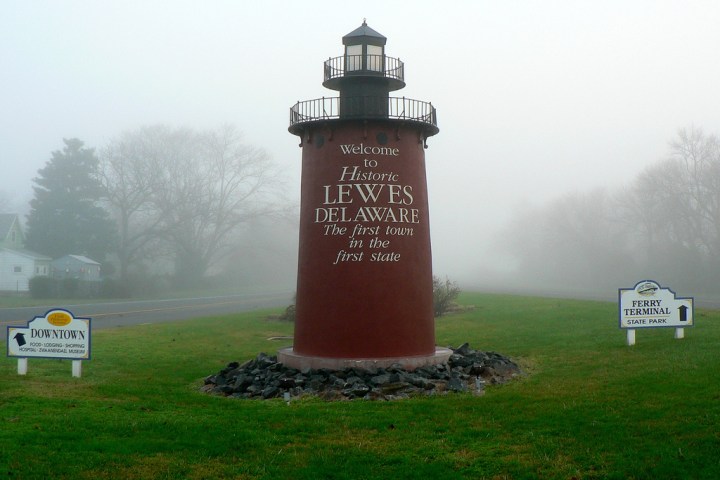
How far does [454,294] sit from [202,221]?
40.7m

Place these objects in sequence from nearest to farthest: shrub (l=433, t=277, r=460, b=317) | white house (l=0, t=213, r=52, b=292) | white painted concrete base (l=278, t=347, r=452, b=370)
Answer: white painted concrete base (l=278, t=347, r=452, b=370), shrub (l=433, t=277, r=460, b=317), white house (l=0, t=213, r=52, b=292)

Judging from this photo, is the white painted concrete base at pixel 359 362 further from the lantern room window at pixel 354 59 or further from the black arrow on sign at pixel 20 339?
the lantern room window at pixel 354 59

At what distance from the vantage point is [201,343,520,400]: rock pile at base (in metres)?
13.5

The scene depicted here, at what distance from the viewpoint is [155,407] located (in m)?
12.5

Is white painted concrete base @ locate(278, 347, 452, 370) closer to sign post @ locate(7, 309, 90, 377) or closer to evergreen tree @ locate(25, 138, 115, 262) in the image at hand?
sign post @ locate(7, 309, 90, 377)

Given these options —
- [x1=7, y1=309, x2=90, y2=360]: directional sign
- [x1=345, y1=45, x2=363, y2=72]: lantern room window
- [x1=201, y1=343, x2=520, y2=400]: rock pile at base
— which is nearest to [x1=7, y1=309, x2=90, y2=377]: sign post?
[x1=7, y1=309, x2=90, y2=360]: directional sign

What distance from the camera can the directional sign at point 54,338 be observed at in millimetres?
15250

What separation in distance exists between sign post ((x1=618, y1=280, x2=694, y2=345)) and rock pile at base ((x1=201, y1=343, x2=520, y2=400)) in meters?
3.48

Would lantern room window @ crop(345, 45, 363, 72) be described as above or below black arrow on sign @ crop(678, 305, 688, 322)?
above

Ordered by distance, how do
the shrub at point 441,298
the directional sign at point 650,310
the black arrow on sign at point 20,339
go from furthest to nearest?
the shrub at point 441,298 → the directional sign at point 650,310 → the black arrow on sign at point 20,339

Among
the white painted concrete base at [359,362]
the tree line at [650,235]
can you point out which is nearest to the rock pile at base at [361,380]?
the white painted concrete base at [359,362]

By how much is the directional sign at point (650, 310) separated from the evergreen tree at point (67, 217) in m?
56.8

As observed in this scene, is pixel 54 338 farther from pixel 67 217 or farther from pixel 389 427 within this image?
pixel 67 217

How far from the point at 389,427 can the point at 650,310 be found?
923 centimetres
